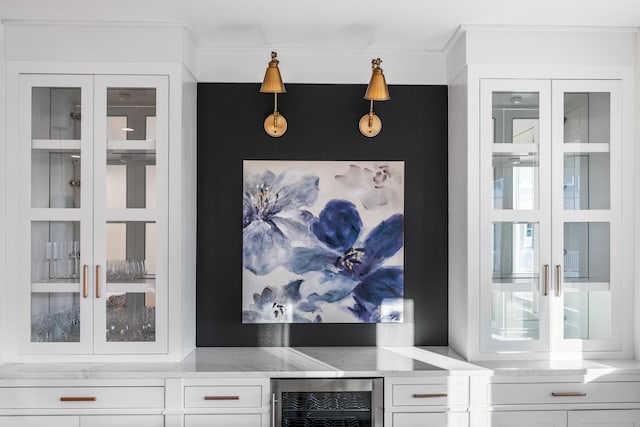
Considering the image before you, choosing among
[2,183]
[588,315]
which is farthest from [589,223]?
[2,183]

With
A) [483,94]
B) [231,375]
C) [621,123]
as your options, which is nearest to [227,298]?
[231,375]

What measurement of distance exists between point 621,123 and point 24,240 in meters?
3.38

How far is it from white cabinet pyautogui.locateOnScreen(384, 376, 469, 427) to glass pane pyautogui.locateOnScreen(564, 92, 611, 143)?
4.93 feet

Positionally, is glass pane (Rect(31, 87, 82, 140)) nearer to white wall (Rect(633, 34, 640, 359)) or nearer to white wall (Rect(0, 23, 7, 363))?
white wall (Rect(0, 23, 7, 363))

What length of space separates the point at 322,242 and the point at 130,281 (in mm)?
1161

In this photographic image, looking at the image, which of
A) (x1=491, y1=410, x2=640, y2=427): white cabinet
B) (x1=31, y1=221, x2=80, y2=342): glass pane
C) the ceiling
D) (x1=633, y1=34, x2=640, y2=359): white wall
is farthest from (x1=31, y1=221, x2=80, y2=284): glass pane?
(x1=633, y1=34, x2=640, y2=359): white wall

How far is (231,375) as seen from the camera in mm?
2863

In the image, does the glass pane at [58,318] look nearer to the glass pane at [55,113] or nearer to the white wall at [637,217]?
the glass pane at [55,113]

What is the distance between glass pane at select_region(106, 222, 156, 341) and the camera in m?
3.03

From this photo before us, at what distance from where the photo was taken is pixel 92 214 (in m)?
3.02

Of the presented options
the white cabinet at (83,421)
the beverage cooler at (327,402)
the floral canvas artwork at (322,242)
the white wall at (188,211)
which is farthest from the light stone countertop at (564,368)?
the white cabinet at (83,421)

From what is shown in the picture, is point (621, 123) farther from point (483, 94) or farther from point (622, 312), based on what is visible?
point (622, 312)

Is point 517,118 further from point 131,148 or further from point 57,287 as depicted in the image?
point 57,287

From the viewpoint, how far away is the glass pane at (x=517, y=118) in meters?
3.10
